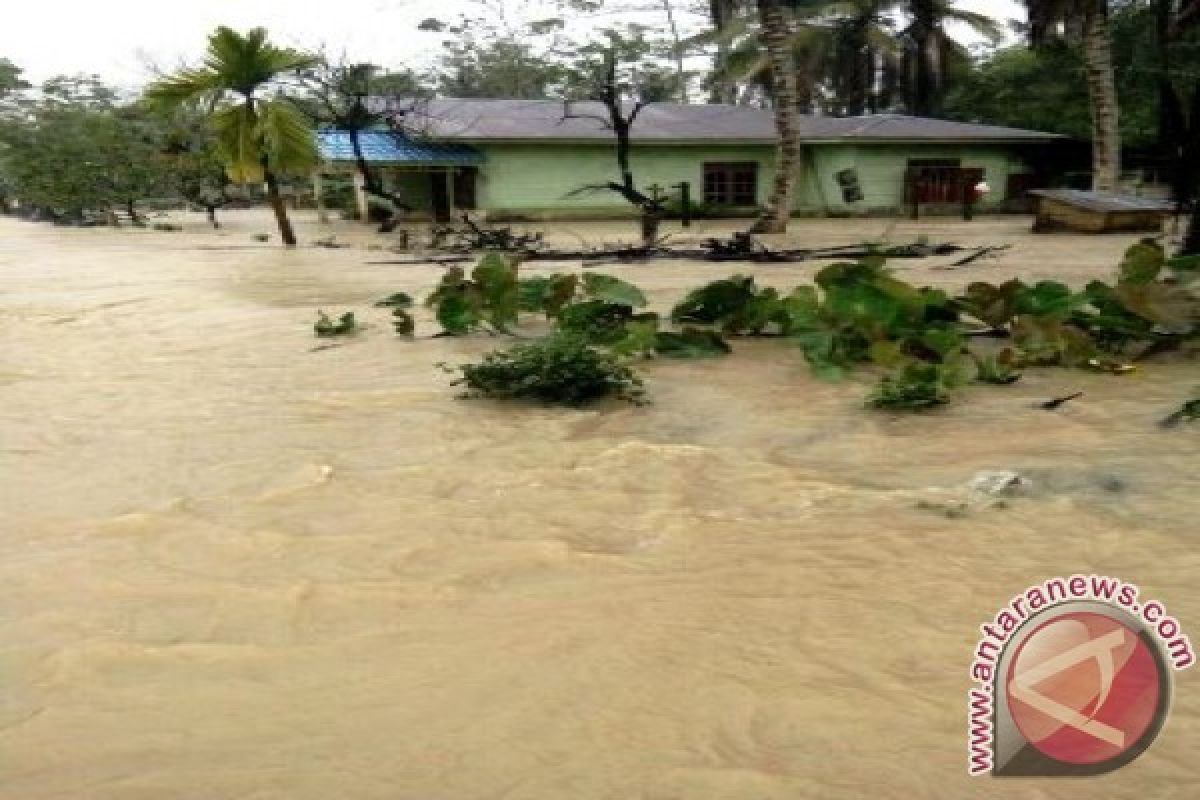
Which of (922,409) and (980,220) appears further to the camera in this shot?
(980,220)

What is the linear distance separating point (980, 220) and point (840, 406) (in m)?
19.3

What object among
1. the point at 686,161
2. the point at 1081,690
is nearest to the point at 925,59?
the point at 686,161

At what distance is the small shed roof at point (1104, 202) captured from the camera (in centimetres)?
1442

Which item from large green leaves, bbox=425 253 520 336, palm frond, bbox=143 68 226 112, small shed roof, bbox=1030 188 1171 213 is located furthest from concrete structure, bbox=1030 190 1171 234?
palm frond, bbox=143 68 226 112

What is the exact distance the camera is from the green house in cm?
2235

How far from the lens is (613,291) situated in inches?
209

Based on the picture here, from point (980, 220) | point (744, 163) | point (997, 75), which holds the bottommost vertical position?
point (980, 220)

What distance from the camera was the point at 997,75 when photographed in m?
28.5

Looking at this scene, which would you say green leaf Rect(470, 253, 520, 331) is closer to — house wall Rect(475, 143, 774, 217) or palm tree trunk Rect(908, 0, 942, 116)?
house wall Rect(475, 143, 774, 217)

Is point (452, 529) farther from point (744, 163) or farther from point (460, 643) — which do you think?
point (744, 163)

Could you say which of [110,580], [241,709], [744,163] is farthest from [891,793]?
[744,163]

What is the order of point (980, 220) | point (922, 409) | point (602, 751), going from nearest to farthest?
1. point (602, 751)
2. point (922, 409)
3. point (980, 220)

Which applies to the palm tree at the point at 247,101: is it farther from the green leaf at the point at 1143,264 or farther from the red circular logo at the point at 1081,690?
the red circular logo at the point at 1081,690

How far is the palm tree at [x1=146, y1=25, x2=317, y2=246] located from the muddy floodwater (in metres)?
11.3
